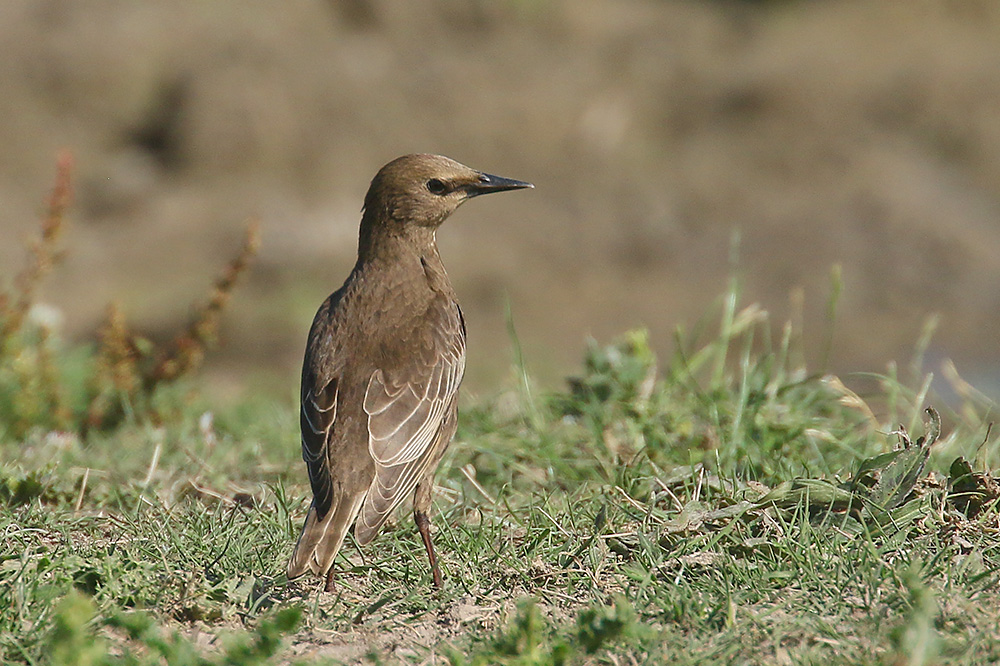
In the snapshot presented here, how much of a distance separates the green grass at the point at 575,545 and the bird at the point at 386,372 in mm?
239

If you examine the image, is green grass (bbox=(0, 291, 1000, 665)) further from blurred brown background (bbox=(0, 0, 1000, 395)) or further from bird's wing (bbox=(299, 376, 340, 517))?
blurred brown background (bbox=(0, 0, 1000, 395))

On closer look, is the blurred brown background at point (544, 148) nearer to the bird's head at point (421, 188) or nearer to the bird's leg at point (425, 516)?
the bird's head at point (421, 188)

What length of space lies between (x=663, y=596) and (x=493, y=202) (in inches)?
314

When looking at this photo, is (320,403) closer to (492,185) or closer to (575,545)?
(575,545)

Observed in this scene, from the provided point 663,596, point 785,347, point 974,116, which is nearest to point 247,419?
point 785,347

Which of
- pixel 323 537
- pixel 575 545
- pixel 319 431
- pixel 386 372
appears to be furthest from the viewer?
pixel 386 372

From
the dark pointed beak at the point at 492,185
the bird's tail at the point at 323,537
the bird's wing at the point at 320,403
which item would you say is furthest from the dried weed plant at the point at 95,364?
the bird's tail at the point at 323,537

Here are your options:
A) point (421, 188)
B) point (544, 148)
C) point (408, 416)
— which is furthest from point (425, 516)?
point (544, 148)

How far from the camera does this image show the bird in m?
3.78

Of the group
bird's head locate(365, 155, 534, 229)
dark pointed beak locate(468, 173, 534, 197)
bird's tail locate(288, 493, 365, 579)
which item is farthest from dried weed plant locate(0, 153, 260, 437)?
bird's tail locate(288, 493, 365, 579)

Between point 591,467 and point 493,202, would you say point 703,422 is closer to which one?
point 591,467

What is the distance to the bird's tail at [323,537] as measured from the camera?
3.50 meters

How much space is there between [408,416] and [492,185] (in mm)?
1189

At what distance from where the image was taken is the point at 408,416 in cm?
408
